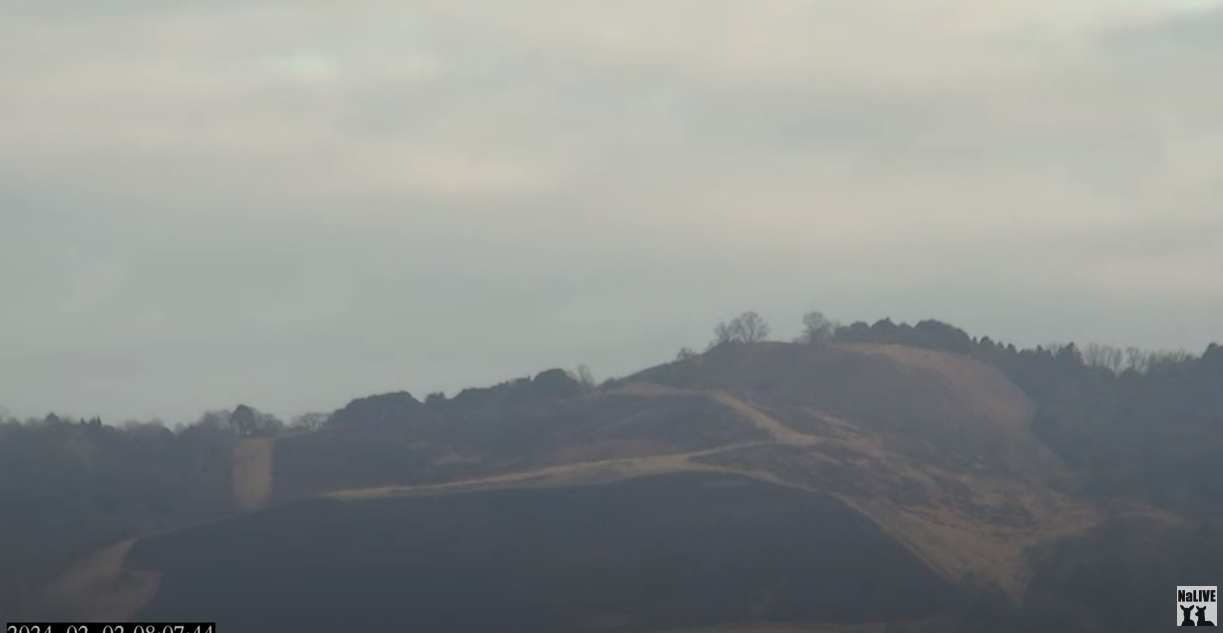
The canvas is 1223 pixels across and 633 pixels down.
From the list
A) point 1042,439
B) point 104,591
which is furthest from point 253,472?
point 1042,439

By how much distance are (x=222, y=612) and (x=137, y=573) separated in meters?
5.64

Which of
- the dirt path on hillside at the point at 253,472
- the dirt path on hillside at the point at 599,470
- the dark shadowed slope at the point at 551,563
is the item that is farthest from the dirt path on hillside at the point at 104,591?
the dirt path on hillside at the point at 253,472

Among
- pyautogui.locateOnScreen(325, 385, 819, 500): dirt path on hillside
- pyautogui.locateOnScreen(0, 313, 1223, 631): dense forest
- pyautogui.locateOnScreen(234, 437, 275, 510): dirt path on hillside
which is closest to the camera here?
pyautogui.locateOnScreen(0, 313, 1223, 631): dense forest

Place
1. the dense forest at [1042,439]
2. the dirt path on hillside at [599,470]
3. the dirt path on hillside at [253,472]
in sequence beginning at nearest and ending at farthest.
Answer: the dense forest at [1042,439]
the dirt path on hillside at [599,470]
the dirt path on hillside at [253,472]

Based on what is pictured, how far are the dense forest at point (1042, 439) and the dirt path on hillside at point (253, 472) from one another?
0.68 metres

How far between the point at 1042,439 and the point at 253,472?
34928mm

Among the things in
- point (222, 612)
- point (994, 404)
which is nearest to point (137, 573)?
point (222, 612)

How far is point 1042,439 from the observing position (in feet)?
265

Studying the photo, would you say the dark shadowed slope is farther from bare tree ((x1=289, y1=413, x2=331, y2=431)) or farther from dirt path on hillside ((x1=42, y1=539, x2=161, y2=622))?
bare tree ((x1=289, y1=413, x2=331, y2=431))

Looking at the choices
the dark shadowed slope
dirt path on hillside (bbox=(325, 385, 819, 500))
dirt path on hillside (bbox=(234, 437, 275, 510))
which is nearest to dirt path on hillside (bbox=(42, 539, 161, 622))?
the dark shadowed slope

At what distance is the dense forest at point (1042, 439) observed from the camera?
53.1m

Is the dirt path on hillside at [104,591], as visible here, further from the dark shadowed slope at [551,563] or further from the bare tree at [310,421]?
the bare tree at [310,421]

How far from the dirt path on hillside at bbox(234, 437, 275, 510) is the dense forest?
68 cm

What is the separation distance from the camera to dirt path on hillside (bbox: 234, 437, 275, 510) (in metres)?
73.0
